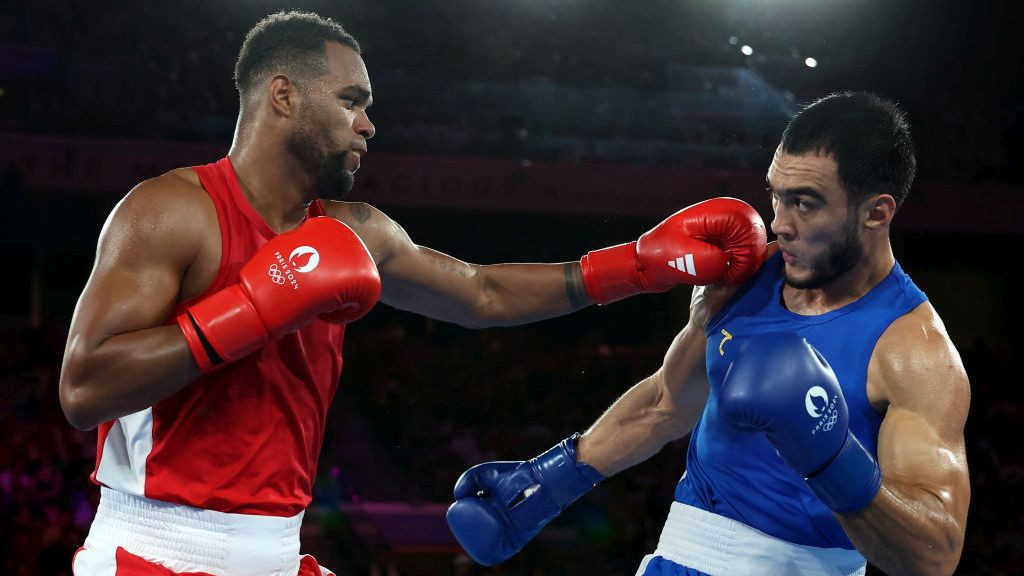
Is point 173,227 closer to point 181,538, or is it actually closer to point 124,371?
point 124,371

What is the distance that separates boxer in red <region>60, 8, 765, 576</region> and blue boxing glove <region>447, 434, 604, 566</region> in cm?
58

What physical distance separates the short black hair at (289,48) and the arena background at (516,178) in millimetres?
4176

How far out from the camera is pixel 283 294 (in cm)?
219

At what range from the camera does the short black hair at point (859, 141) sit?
2533 millimetres

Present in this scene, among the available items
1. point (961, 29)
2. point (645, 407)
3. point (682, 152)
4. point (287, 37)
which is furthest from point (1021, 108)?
point (287, 37)

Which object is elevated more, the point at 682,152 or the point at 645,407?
the point at 645,407

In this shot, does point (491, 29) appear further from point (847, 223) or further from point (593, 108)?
point (847, 223)

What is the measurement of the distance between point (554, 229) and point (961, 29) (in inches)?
210

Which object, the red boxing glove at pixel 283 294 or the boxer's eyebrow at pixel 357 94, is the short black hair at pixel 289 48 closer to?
the boxer's eyebrow at pixel 357 94

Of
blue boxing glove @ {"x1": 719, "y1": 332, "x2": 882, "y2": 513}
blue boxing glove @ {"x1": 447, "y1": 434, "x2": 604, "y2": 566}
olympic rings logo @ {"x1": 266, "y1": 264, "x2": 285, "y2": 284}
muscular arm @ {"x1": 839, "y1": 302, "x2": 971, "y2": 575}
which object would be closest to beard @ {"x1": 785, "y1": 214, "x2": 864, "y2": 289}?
muscular arm @ {"x1": 839, "y1": 302, "x2": 971, "y2": 575}

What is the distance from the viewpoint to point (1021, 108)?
10.9m

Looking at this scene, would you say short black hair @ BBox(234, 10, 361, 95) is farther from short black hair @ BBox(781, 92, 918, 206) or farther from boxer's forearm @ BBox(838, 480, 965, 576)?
boxer's forearm @ BBox(838, 480, 965, 576)

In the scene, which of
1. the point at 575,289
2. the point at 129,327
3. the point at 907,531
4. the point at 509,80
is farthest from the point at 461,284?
the point at 509,80

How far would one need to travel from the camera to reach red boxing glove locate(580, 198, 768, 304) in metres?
2.84
